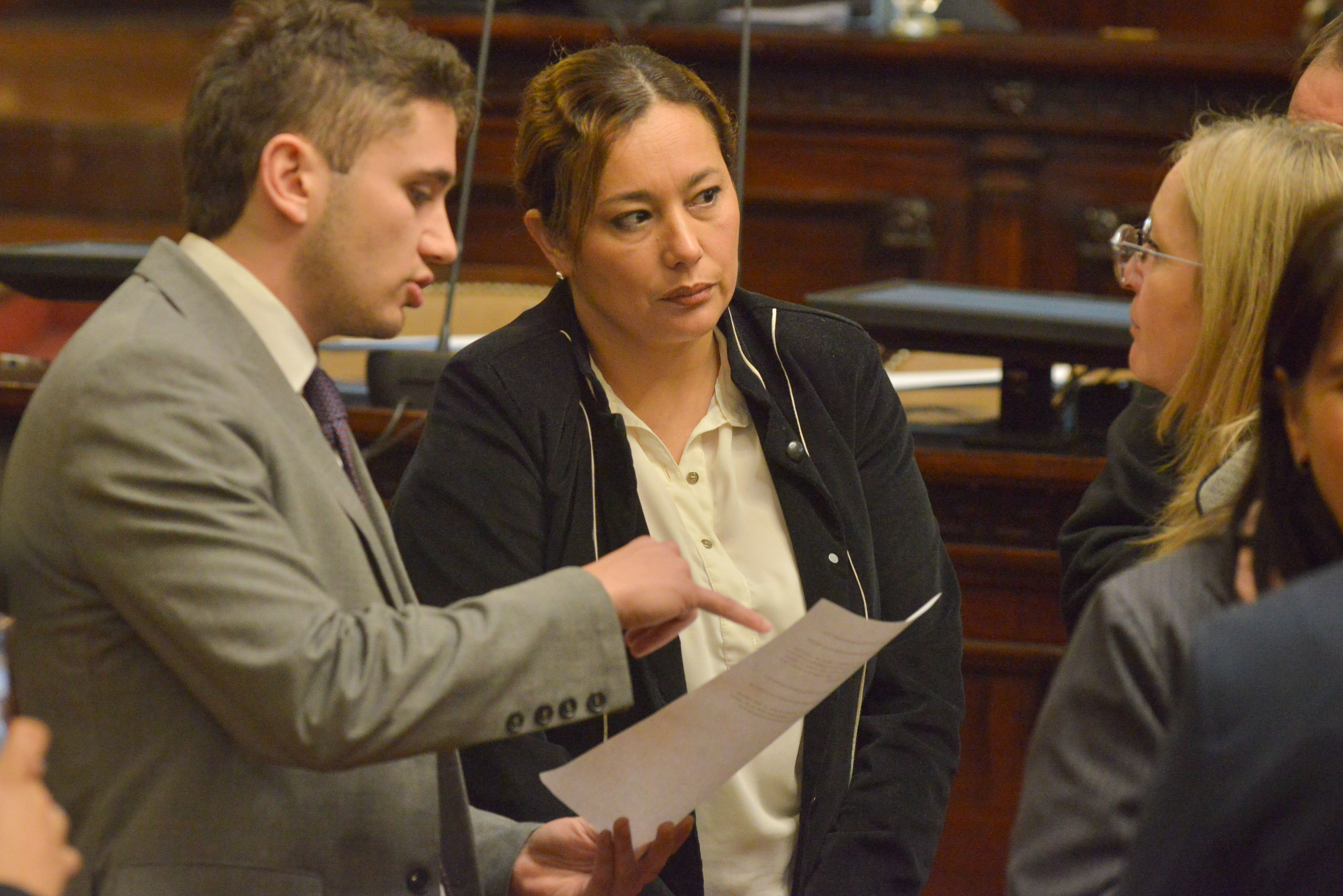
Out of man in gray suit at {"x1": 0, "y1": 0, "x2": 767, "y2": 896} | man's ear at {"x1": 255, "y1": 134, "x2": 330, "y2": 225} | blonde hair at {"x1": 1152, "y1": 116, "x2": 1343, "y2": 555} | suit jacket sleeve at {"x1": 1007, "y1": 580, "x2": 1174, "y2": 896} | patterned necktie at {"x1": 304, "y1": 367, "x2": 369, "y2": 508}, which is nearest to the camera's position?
suit jacket sleeve at {"x1": 1007, "y1": 580, "x2": 1174, "y2": 896}

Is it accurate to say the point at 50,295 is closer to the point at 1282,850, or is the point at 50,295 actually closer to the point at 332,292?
the point at 332,292

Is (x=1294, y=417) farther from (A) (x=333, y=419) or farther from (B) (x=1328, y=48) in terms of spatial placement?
(B) (x=1328, y=48)

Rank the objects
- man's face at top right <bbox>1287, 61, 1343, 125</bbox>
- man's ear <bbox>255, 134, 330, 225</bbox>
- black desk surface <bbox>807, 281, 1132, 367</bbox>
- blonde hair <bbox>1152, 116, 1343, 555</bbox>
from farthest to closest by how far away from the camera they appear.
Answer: black desk surface <bbox>807, 281, 1132, 367</bbox>, man's face at top right <bbox>1287, 61, 1343, 125</bbox>, blonde hair <bbox>1152, 116, 1343, 555</bbox>, man's ear <bbox>255, 134, 330, 225</bbox>

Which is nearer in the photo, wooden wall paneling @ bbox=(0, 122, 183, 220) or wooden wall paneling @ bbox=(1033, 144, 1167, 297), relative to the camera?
wooden wall paneling @ bbox=(1033, 144, 1167, 297)

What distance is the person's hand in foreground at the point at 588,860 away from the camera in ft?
4.44

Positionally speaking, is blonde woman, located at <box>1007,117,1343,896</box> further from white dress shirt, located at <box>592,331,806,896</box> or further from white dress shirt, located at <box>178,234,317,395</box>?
white dress shirt, located at <box>178,234,317,395</box>

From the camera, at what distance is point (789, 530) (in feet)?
5.32

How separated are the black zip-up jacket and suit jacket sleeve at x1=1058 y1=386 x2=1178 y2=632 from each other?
0.47ft

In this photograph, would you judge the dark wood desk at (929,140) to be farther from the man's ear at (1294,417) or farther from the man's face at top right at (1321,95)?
the man's ear at (1294,417)

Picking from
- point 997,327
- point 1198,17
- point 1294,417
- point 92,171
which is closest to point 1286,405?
point 1294,417

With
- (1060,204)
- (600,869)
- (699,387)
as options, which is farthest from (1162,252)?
(1060,204)

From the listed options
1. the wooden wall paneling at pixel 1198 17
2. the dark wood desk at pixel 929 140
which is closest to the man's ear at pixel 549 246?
the dark wood desk at pixel 929 140

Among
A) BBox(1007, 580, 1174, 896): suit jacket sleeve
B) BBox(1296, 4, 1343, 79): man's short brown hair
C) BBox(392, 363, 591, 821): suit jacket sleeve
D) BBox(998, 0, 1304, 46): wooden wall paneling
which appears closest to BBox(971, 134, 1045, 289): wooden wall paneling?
BBox(998, 0, 1304, 46): wooden wall paneling

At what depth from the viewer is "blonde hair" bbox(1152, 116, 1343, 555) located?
1.45 metres
